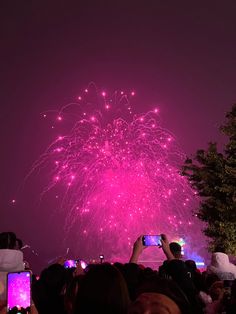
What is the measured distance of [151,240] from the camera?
7062 mm

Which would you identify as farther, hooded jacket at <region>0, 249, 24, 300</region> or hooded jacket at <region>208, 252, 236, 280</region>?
hooded jacket at <region>208, 252, 236, 280</region>

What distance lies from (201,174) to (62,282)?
47.0 ft

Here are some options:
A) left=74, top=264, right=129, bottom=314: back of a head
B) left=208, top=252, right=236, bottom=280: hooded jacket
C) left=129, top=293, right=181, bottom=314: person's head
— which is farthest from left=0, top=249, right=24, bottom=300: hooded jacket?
left=208, top=252, right=236, bottom=280: hooded jacket

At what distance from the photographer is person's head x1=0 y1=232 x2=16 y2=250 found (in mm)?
5668

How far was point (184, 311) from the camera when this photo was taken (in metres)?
2.35

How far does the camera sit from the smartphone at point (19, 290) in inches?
181

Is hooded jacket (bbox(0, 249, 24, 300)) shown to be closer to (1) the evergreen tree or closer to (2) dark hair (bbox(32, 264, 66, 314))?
(2) dark hair (bbox(32, 264, 66, 314))

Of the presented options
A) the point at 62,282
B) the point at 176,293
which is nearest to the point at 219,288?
the point at 62,282

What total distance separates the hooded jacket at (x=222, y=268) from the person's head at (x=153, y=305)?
572cm

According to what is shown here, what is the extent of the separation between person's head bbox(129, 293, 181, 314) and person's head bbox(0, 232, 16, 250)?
3.67 meters

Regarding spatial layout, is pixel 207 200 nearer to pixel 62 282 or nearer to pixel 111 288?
pixel 62 282

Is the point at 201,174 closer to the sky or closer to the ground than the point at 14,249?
closer to the sky

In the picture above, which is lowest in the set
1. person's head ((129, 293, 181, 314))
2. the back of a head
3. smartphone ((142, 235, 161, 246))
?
person's head ((129, 293, 181, 314))

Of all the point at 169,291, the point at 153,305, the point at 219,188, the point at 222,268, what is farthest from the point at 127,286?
the point at 219,188
